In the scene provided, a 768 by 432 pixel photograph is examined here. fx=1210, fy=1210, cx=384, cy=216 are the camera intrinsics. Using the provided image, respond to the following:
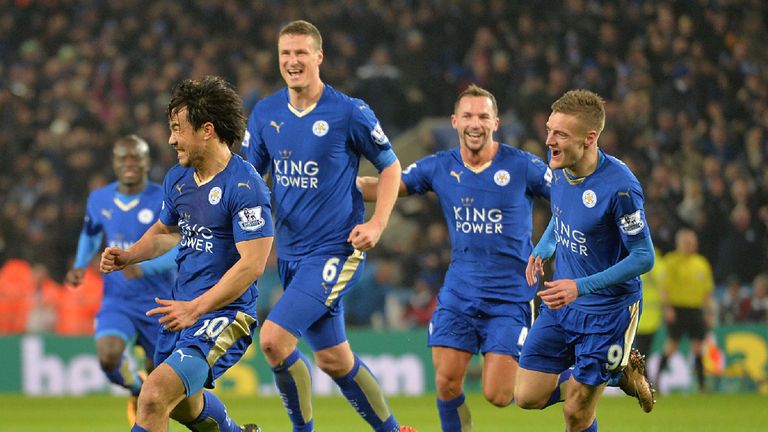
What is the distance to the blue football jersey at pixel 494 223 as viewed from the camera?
25.5 ft

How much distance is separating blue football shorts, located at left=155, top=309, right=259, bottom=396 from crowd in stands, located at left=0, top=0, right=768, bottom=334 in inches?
346

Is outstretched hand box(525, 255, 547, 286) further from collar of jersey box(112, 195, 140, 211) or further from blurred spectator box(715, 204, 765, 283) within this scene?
blurred spectator box(715, 204, 765, 283)

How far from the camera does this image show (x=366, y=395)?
734 centimetres

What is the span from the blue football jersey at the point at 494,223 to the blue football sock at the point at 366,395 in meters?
0.87

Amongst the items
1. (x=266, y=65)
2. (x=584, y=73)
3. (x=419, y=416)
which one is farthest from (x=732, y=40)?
(x=419, y=416)

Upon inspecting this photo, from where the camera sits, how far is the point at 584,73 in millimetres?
17719

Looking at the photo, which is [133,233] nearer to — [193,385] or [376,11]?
[193,385]

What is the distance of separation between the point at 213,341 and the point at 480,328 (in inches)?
92.5

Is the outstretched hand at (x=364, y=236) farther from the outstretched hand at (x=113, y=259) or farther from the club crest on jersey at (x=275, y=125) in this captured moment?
the outstretched hand at (x=113, y=259)

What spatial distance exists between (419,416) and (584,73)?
298 inches

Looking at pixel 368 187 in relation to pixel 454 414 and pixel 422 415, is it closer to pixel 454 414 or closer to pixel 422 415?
pixel 454 414

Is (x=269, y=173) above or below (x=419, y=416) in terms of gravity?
above

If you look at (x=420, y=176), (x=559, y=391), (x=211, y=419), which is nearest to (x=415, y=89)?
(x=420, y=176)

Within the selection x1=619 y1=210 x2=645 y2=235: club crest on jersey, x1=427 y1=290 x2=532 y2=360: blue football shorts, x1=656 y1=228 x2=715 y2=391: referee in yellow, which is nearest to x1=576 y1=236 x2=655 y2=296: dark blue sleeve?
x1=619 y1=210 x2=645 y2=235: club crest on jersey
